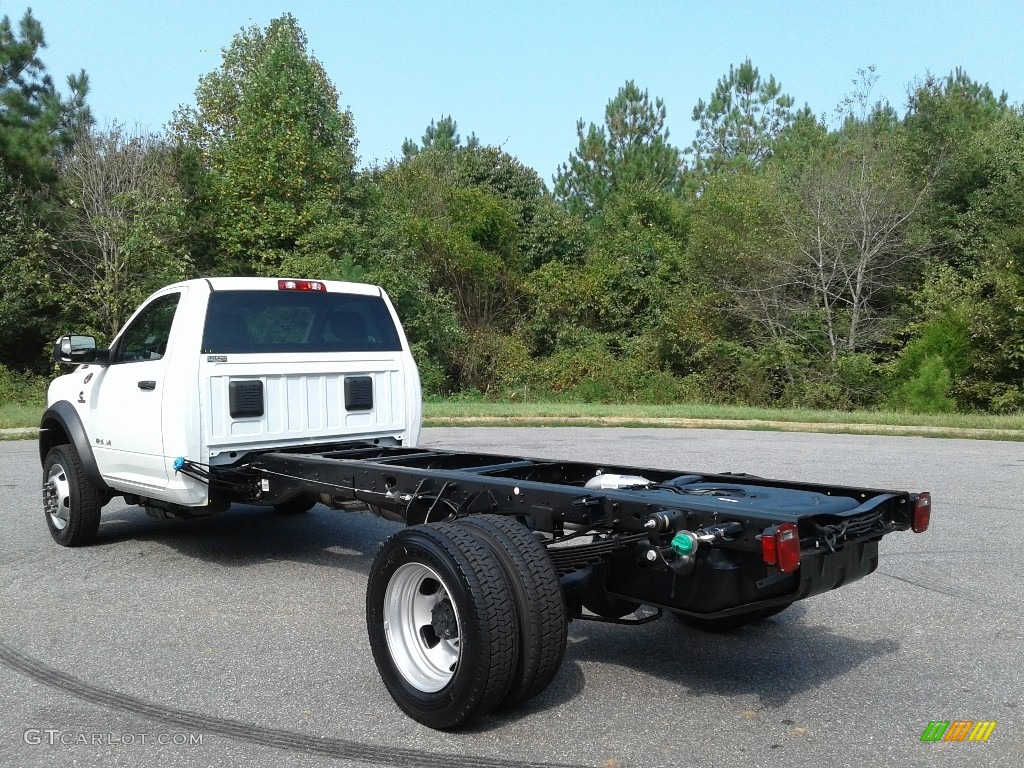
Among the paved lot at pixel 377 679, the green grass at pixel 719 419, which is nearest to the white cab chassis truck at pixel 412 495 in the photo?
the paved lot at pixel 377 679

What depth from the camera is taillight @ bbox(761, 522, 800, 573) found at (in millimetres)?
3855

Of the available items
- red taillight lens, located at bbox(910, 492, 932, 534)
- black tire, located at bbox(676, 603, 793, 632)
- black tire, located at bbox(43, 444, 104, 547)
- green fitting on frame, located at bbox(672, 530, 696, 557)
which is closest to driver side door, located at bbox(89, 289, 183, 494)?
black tire, located at bbox(43, 444, 104, 547)

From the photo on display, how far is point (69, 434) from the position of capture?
26.1ft

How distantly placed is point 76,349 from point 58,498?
1.43 m

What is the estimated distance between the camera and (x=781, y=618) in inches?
237

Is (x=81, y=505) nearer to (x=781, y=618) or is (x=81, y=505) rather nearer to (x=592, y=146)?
(x=781, y=618)

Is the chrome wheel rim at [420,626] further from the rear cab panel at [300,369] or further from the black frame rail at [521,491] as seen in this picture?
the rear cab panel at [300,369]

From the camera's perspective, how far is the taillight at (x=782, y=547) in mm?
3855

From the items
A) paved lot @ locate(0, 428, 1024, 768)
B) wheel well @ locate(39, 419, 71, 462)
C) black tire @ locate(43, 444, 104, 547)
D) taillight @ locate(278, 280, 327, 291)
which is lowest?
paved lot @ locate(0, 428, 1024, 768)

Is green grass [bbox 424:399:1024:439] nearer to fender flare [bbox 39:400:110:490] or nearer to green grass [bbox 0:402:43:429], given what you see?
Answer: green grass [bbox 0:402:43:429]

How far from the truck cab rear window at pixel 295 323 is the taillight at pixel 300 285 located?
0.05 meters

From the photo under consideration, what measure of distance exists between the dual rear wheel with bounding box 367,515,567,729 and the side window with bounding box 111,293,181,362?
354 centimetres

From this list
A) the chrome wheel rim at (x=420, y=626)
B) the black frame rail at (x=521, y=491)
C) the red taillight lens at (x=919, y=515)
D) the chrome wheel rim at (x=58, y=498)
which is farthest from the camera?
the chrome wheel rim at (x=58, y=498)

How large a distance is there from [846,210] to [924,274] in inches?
119
